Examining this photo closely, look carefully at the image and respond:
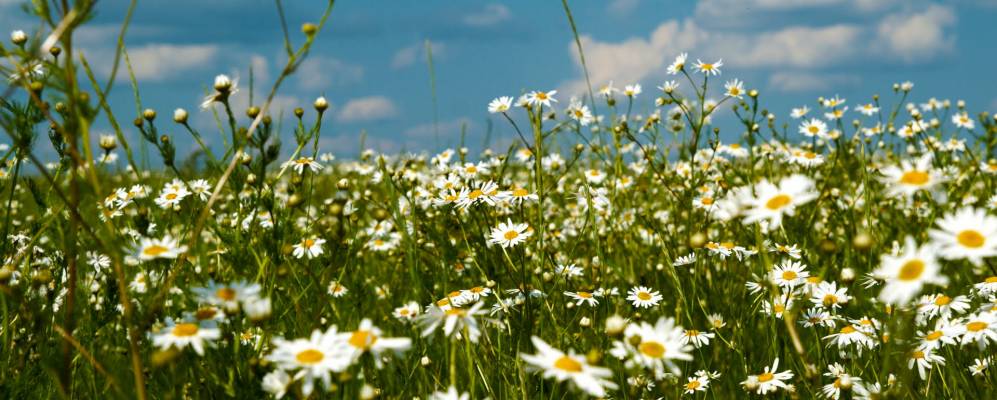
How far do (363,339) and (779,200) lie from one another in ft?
2.69

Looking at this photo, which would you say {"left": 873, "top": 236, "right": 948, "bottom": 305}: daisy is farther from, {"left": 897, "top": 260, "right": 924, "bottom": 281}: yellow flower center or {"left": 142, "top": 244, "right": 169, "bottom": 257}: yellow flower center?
{"left": 142, "top": 244, "right": 169, "bottom": 257}: yellow flower center

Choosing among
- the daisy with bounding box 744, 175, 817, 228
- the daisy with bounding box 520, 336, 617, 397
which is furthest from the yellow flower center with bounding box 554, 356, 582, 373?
the daisy with bounding box 744, 175, 817, 228

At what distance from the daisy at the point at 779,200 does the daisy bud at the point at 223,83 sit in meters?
1.38

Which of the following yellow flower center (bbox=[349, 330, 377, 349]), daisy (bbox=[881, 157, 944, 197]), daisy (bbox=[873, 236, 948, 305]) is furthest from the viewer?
yellow flower center (bbox=[349, 330, 377, 349])

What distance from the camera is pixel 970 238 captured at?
3.83 feet

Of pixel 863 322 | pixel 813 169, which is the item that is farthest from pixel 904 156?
pixel 863 322

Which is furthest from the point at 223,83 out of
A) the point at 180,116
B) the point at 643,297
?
the point at 643,297

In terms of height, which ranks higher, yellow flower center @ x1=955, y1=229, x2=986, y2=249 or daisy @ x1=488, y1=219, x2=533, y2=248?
daisy @ x1=488, y1=219, x2=533, y2=248

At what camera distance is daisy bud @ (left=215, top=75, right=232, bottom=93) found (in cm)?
193

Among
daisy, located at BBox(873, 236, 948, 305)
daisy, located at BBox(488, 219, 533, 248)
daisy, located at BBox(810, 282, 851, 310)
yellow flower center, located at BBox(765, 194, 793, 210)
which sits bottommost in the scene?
daisy, located at BBox(873, 236, 948, 305)

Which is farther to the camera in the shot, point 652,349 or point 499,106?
point 499,106

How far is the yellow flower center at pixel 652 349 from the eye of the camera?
1.42 m

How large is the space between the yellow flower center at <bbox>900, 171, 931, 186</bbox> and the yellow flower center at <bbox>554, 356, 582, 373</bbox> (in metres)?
0.66

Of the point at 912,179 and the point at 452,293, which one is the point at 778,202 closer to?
the point at 912,179
